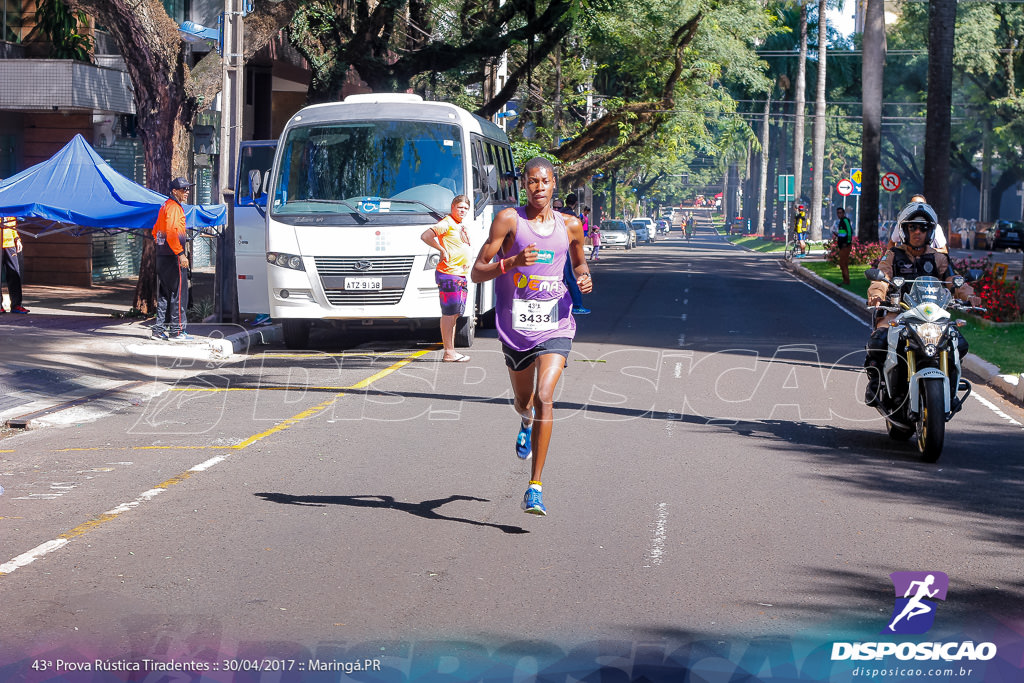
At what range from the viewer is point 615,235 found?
66.8m

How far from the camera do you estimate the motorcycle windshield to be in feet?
32.6

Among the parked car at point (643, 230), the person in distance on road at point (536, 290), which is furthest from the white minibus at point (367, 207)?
the parked car at point (643, 230)

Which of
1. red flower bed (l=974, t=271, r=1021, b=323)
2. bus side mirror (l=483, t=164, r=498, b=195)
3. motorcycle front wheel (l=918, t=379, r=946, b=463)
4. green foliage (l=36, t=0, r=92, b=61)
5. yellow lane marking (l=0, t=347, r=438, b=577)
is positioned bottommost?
yellow lane marking (l=0, t=347, r=438, b=577)

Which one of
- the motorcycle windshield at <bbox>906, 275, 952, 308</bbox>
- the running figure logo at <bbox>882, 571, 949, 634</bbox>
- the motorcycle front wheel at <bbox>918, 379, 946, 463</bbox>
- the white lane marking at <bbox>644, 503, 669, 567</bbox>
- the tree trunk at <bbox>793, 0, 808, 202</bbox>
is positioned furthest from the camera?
the tree trunk at <bbox>793, 0, 808, 202</bbox>

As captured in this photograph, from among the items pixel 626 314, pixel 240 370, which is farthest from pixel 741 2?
pixel 240 370

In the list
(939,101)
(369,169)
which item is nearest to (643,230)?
(939,101)

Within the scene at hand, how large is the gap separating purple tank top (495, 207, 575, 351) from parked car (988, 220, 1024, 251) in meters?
59.7

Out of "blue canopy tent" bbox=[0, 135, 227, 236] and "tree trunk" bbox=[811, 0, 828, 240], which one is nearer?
"blue canopy tent" bbox=[0, 135, 227, 236]

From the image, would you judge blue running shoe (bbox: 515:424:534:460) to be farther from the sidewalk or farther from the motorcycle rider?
the sidewalk

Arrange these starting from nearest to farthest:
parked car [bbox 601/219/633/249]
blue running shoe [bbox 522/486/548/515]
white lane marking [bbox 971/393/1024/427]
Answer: blue running shoe [bbox 522/486/548/515] → white lane marking [bbox 971/393/1024/427] → parked car [bbox 601/219/633/249]

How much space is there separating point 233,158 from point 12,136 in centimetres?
981

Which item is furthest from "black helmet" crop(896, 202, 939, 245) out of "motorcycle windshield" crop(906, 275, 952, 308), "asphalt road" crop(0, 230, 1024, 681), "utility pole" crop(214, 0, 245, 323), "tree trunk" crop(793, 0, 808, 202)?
"tree trunk" crop(793, 0, 808, 202)

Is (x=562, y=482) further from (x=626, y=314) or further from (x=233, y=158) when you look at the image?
(x=626, y=314)

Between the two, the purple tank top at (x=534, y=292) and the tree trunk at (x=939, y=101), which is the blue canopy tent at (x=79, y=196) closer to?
the purple tank top at (x=534, y=292)
